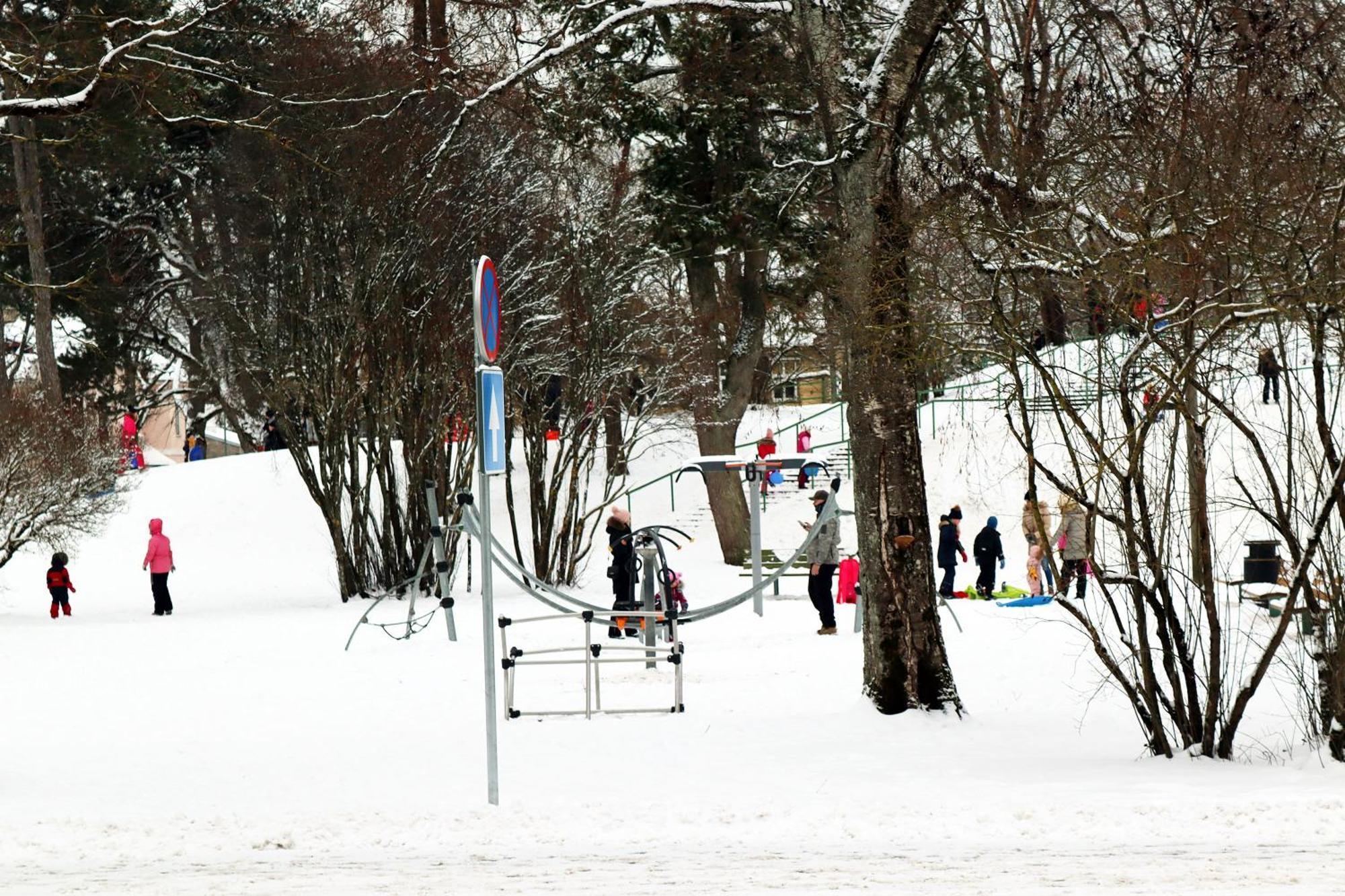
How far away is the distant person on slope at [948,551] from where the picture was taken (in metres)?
21.7

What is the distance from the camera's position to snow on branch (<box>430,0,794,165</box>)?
32.5 feet

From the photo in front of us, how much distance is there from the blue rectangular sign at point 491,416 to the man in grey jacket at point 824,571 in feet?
29.4

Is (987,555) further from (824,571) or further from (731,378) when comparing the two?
(731,378)

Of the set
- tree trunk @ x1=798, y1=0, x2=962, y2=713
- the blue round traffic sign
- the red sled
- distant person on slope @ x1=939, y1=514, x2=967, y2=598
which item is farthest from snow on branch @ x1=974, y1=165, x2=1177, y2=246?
distant person on slope @ x1=939, y1=514, x2=967, y2=598

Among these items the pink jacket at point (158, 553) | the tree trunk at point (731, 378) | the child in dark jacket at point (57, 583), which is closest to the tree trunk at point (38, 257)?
the child in dark jacket at point (57, 583)

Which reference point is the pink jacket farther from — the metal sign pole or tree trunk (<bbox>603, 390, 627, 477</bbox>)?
the metal sign pole

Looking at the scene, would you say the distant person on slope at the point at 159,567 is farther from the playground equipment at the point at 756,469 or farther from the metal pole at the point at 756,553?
the metal pole at the point at 756,553

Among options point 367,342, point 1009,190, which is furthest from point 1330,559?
point 367,342

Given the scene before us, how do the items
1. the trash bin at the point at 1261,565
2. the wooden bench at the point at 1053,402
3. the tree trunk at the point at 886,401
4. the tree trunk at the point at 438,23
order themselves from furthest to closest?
the trash bin at the point at 1261,565, the tree trunk at the point at 438,23, the tree trunk at the point at 886,401, the wooden bench at the point at 1053,402

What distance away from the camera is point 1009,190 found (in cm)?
964

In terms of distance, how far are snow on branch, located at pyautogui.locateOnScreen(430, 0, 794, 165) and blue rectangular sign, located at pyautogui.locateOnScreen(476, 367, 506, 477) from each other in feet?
9.90

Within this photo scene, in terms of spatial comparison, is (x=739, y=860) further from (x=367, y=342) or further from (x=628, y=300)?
(x=628, y=300)

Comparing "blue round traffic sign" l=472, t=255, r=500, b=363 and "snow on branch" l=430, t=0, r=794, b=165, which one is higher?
"snow on branch" l=430, t=0, r=794, b=165

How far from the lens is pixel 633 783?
871 cm
